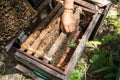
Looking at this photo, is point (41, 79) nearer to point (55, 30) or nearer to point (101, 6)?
point (55, 30)

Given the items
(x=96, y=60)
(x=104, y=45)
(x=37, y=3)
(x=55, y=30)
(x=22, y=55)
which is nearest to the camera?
(x=22, y=55)

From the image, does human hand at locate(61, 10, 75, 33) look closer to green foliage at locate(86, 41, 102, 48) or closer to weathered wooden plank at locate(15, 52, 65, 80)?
weathered wooden plank at locate(15, 52, 65, 80)

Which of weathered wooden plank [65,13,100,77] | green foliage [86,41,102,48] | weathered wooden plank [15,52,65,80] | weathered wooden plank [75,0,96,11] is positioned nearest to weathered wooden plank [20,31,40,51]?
weathered wooden plank [15,52,65,80]

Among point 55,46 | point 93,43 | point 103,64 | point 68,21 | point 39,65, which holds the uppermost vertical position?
point 68,21

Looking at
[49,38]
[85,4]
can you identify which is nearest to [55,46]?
[49,38]

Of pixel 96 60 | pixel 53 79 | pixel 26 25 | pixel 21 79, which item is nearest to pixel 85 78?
pixel 96 60

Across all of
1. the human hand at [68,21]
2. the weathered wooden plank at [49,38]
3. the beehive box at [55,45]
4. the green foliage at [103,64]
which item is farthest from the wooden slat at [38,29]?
the green foliage at [103,64]

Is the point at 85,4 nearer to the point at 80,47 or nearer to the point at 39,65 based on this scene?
the point at 80,47

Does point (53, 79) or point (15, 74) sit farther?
point (15, 74)

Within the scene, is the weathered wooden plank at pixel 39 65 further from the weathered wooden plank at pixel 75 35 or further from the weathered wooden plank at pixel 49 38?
the weathered wooden plank at pixel 75 35
